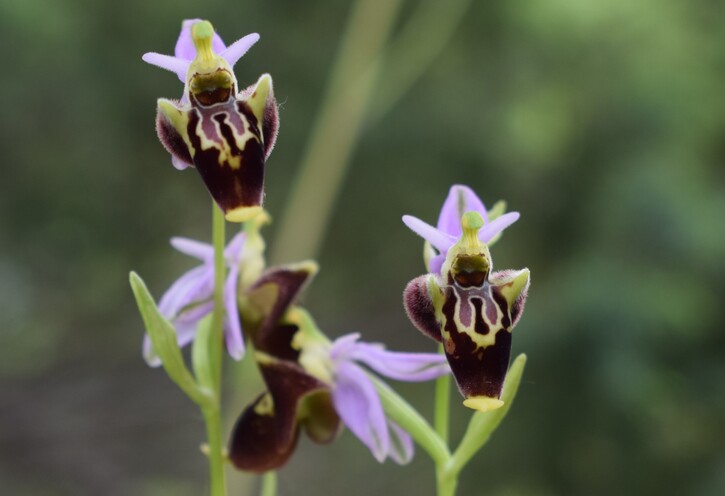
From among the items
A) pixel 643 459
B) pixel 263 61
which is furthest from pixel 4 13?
pixel 643 459

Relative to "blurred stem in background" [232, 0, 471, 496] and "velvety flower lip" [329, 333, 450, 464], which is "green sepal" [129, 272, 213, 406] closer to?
"velvety flower lip" [329, 333, 450, 464]

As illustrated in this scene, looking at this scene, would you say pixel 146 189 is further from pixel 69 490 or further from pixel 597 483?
pixel 597 483

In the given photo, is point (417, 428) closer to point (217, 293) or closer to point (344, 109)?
point (217, 293)

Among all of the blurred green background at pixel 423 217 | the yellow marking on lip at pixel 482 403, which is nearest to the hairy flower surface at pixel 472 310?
the yellow marking on lip at pixel 482 403

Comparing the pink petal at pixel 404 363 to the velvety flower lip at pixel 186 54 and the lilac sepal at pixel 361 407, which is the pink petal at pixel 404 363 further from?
the velvety flower lip at pixel 186 54

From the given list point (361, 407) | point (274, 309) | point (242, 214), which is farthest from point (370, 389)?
point (242, 214)

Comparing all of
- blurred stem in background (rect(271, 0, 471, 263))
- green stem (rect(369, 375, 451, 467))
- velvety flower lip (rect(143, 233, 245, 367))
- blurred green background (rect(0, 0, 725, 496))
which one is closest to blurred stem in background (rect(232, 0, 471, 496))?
blurred stem in background (rect(271, 0, 471, 263))
